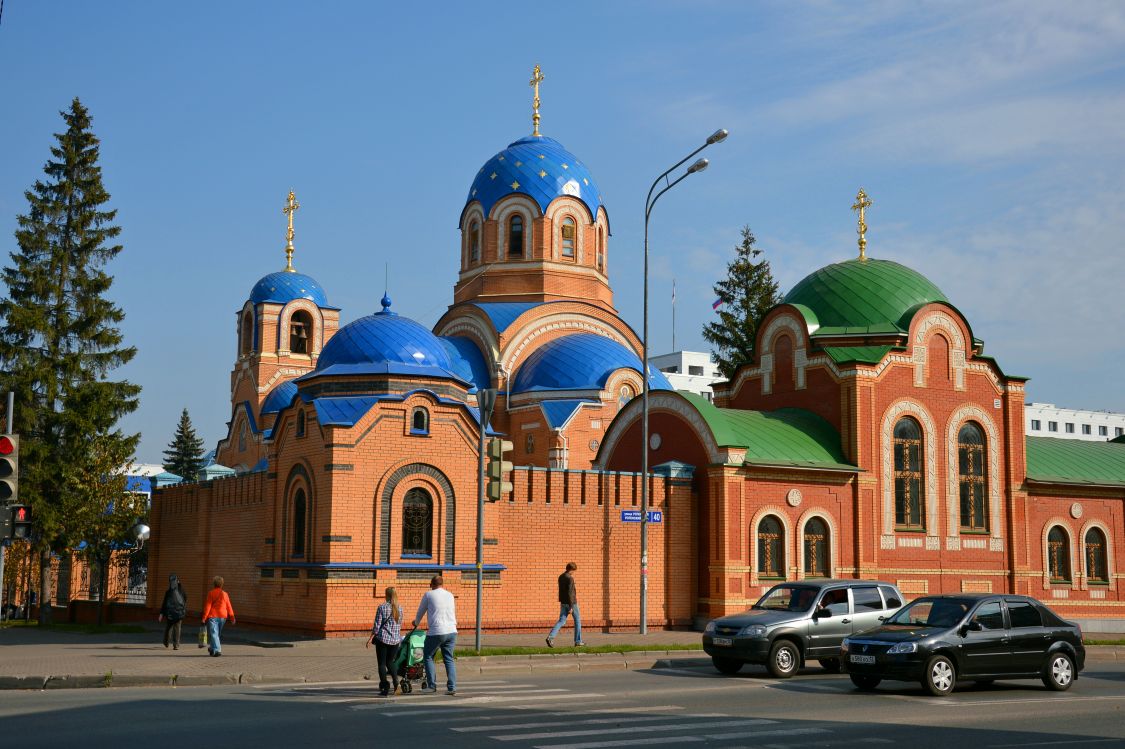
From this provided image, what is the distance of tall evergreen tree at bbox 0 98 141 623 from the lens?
34500mm

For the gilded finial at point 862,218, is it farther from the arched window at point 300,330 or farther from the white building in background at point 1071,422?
the white building in background at point 1071,422

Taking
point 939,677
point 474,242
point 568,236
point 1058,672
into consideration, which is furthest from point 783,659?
point 474,242

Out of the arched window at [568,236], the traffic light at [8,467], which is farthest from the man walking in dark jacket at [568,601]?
the arched window at [568,236]

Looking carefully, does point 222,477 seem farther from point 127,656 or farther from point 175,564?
point 127,656

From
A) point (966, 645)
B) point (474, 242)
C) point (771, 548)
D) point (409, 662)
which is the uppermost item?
point (474, 242)

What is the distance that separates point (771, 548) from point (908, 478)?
4.69 m

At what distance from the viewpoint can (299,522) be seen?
2561 cm

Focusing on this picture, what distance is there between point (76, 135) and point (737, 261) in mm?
28623

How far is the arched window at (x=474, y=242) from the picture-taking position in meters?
43.5

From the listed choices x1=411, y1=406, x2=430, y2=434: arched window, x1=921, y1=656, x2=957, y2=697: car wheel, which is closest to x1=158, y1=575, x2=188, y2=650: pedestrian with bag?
x1=411, y1=406, x2=430, y2=434: arched window

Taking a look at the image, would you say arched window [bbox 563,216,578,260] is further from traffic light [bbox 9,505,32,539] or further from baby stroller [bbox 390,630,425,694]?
baby stroller [bbox 390,630,425,694]

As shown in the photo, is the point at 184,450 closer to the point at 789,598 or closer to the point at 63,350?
the point at 63,350

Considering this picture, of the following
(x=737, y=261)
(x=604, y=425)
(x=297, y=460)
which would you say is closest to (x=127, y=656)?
(x=297, y=460)

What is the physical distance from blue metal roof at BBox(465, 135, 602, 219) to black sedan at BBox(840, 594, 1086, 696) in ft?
91.2
